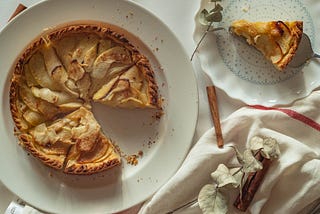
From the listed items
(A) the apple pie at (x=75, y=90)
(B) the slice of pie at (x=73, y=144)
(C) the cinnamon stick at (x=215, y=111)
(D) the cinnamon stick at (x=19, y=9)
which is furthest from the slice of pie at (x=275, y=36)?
(D) the cinnamon stick at (x=19, y=9)

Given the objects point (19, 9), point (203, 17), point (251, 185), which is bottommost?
point (251, 185)

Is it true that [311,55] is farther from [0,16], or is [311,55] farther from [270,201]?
[0,16]

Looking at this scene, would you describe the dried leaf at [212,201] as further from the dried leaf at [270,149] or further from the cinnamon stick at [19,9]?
the cinnamon stick at [19,9]

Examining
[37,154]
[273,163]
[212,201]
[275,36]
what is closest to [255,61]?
[275,36]

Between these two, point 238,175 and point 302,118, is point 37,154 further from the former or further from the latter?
point 302,118

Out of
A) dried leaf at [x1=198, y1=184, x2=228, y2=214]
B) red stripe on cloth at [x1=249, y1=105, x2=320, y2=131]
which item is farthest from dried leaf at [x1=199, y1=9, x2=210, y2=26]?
dried leaf at [x1=198, y1=184, x2=228, y2=214]
